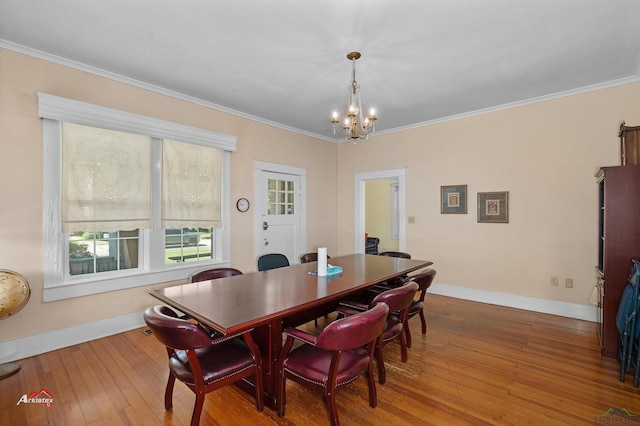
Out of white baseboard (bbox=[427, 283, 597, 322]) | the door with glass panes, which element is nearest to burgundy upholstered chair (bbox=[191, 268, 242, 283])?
Answer: the door with glass panes

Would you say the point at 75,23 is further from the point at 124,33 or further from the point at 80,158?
the point at 80,158

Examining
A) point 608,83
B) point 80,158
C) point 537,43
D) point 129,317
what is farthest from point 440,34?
point 129,317

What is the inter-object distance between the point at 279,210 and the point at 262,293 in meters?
3.05

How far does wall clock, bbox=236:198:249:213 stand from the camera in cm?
446

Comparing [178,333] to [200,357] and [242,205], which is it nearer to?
[200,357]

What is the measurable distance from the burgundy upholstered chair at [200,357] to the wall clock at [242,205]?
8.58ft

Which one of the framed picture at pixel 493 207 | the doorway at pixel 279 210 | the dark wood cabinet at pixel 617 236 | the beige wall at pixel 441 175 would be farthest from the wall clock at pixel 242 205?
the dark wood cabinet at pixel 617 236

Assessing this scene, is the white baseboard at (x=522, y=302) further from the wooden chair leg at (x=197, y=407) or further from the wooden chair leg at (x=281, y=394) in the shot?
the wooden chair leg at (x=197, y=407)

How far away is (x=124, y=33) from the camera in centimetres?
254

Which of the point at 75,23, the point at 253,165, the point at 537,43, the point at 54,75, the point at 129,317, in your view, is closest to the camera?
the point at 75,23

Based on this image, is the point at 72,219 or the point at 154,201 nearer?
the point at 72,219

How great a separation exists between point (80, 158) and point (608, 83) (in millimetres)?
5911

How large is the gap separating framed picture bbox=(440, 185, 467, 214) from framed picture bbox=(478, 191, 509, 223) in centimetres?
22

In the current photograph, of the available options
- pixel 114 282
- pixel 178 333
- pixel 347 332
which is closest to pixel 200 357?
pixel 178 333
